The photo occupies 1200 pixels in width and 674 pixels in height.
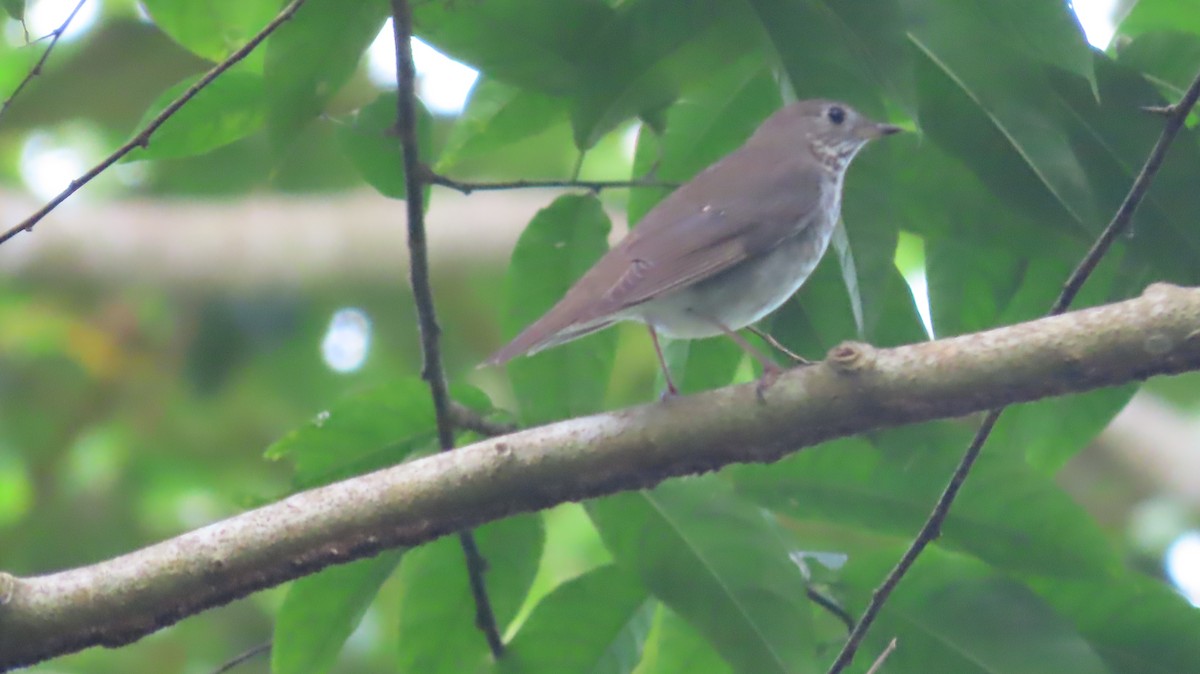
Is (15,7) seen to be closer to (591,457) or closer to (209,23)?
(209,23)

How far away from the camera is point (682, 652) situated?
133 inches

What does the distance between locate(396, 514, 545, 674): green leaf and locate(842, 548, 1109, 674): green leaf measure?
920 mm

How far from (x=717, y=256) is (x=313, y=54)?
A: 1274 millimetres

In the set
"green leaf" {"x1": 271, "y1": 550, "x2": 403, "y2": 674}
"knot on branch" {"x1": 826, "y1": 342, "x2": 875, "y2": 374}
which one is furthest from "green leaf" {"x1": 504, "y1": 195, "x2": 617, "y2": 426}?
"knot on branch" {"x1": 826, "y1": 342, "x2": 875, "y2": 374}

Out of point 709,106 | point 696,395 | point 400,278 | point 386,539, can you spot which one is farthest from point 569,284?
point 400,278

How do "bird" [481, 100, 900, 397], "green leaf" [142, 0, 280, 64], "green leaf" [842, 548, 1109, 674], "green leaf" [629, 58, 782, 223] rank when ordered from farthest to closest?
"green leaf" [629, 58, 782, 223] → "green leaf" [142, 0, 280, 64] → "bird" [481, 100, 900, 397] → "green leaf" [842, 548, 1109, 674]

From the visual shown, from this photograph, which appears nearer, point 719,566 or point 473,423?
point 719,566

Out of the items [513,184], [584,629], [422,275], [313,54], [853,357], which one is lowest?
[584,629]

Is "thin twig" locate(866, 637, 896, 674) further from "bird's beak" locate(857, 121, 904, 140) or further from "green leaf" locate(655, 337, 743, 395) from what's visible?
"bird's beak" locate(857, 121, 904, 140)

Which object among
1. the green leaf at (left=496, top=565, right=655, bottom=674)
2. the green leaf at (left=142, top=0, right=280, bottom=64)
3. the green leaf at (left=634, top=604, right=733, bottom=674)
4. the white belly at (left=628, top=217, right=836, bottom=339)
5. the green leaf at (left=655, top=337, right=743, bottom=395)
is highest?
the green leaf at (left=142, top=0, right=280, bottom=64)

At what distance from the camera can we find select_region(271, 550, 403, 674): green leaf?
10.8 feet

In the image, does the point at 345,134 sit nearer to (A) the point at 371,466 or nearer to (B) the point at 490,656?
(A) the point at 371,466

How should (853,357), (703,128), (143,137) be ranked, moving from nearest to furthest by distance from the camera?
1. (853,357)
2. (143,137)
3. (703,128)

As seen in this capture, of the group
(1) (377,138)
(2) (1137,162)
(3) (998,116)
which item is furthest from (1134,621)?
(1) (377,138)
